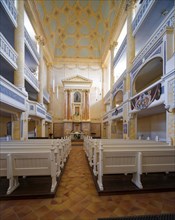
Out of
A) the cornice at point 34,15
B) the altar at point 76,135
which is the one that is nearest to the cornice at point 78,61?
the cornice at point 34,15

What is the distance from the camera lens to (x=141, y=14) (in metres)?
8.47

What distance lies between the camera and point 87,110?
739 inches

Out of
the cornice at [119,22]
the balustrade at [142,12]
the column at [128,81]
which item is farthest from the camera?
the cornice at [119,22]

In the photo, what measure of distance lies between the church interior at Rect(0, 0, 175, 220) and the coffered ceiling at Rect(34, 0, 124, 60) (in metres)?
0.11

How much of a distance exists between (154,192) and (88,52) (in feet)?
64.3

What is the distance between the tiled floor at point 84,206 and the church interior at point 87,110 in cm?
2

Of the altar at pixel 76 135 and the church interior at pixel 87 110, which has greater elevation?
the church interior at pixel 87 110

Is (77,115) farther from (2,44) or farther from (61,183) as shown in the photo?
(61,183)

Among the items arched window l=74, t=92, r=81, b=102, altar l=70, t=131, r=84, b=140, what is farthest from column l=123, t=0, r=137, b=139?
arched window l=74, t=92, r=81, b=102

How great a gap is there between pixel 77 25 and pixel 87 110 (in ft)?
34.6

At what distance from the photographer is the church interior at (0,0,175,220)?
3145 millimetres

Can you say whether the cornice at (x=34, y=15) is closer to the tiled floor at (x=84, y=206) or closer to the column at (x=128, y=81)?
the column at (x=128, y=81)

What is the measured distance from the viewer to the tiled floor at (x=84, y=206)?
256 cm

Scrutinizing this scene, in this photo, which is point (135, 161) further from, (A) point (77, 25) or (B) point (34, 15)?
(A) point (77, 25)
